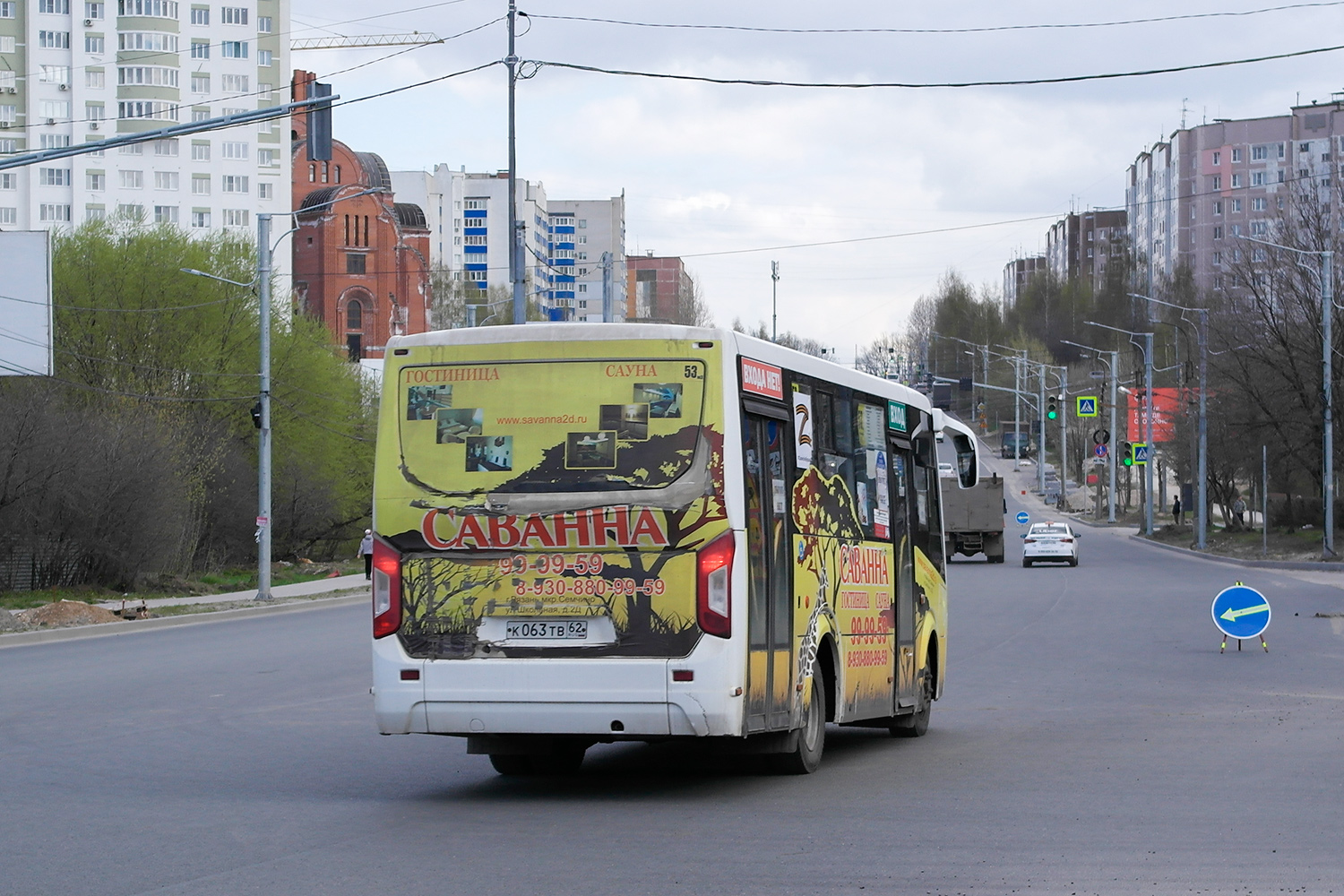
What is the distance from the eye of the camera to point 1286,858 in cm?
819

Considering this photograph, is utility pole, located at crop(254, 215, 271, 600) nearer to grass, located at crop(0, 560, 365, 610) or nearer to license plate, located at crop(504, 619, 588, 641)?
grass, located at crop(0, 560, 365, 610)

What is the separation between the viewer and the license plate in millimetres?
9914

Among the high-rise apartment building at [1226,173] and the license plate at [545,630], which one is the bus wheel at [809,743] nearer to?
the license plate at [545,630]

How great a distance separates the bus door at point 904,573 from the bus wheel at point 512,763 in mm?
3229

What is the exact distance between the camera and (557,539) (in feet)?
32.6

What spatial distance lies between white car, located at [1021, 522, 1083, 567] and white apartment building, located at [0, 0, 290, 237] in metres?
74.8

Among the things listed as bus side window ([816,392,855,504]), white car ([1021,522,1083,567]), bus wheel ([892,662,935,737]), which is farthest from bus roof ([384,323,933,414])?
white car ([1021,522,1083,567])

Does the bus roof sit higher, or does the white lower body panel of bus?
the bus roof

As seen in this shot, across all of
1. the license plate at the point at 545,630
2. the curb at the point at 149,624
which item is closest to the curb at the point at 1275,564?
the curb at the point at 149,624

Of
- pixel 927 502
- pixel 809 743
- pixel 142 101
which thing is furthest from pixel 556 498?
pixel 142 101

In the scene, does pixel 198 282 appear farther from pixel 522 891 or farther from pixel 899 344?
pixel 899 344

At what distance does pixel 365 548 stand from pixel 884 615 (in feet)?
99.7

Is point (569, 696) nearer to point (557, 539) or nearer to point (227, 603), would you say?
point (557, 539)

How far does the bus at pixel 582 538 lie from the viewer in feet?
32.1
